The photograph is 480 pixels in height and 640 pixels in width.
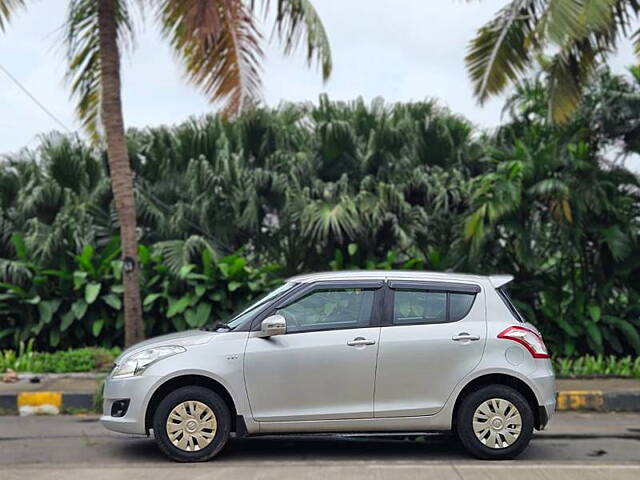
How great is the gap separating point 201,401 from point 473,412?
7.07ft

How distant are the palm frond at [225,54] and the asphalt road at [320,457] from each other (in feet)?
15.6

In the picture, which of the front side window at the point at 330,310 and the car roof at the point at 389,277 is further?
the car roof at the point at 389,277

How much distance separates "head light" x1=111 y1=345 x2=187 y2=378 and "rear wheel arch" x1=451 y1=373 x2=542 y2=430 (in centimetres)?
224

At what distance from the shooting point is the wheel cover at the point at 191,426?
286 inches

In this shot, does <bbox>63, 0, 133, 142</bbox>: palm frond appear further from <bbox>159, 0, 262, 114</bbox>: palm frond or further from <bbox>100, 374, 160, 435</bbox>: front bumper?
<bbox>100, 374, 160, 435</bbox>: front bumper

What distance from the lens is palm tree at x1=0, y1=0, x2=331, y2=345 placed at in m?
11.4

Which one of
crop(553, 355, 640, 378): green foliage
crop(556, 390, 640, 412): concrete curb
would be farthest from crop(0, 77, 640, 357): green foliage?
crop(556, 390, 640, 412): concrete curb

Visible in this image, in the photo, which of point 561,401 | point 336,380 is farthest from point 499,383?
point 561,401

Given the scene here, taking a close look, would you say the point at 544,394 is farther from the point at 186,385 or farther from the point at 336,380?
the point at 186,385

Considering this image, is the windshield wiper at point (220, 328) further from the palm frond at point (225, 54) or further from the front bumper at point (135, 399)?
the palm frond at point (225, 54)

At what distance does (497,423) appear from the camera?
741 centimetres

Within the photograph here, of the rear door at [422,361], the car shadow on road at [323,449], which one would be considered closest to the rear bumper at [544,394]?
the rear door at [422,361]

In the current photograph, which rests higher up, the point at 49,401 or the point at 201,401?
the point at 201,401

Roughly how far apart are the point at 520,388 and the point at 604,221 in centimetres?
631
